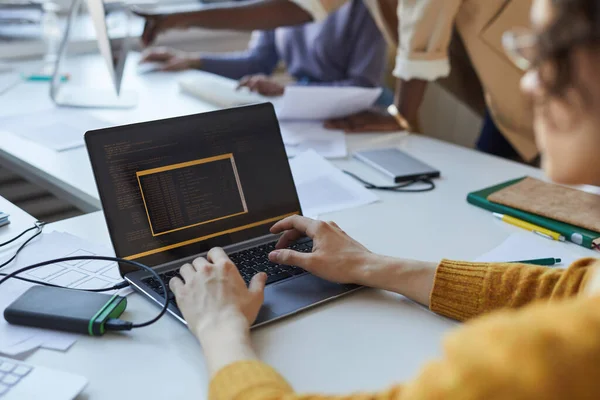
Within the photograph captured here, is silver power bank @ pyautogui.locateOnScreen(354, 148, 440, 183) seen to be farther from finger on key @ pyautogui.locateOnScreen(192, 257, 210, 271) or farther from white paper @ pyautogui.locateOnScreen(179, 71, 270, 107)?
finger on key @ pyautogui.locateOnScreen(192, 257, 210, 271)

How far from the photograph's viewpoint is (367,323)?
802mm

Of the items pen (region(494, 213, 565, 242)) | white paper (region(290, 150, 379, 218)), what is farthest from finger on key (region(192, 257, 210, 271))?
pen (region(494, 213, 565, 242))

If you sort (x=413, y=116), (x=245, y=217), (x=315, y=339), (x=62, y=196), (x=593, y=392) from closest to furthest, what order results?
(x=593, y=392) → (x=315, y=339) → (x=245, y=217) → (x=62, y=196) → (x=413, y=116)

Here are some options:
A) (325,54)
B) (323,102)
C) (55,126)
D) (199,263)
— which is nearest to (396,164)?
(323,102)

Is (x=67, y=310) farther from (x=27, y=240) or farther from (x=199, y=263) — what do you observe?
(x=27, y=240)

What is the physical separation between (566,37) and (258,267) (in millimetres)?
551

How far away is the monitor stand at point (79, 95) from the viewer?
1773 mm

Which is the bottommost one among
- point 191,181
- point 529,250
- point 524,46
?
point 529,250

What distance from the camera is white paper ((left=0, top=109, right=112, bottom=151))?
4.81 feet

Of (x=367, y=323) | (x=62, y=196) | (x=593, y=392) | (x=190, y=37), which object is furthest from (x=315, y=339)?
(x=190, y=37)

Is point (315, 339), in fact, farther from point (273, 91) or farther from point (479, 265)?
point (273, 91)

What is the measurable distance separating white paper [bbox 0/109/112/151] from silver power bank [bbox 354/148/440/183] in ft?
2.12

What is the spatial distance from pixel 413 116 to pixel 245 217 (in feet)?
2.94

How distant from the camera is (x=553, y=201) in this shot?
1.15m
